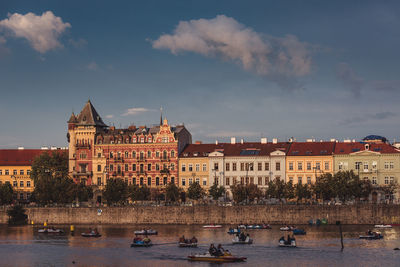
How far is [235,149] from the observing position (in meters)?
159

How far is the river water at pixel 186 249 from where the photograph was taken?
268ft

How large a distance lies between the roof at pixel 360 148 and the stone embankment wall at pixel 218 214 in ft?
86.3

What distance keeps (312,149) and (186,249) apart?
67.1 meters

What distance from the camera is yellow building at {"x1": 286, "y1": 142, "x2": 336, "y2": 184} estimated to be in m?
151

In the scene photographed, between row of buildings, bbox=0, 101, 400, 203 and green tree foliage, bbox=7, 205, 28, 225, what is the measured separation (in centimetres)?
2309

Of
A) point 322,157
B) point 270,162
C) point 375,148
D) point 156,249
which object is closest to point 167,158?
point 270,162

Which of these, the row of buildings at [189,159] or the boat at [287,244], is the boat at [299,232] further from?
the row of buildings at [189,159]

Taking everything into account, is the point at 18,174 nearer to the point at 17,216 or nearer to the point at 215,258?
the point at 17,216

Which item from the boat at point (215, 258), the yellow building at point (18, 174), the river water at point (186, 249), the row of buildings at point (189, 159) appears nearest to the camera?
the boat at point (215, 258)

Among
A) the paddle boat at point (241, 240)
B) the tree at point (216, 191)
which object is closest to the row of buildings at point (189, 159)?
the tree at point (216, 191)

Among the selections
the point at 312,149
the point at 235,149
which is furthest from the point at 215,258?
the point at 235,149

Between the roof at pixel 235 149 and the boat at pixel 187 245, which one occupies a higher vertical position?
the roof at pixel 235 149

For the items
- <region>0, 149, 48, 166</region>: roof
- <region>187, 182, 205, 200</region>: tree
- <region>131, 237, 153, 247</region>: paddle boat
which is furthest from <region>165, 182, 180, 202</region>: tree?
<region>131, 237, 153, 247</region>: paddle boat

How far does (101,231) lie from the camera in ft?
408
